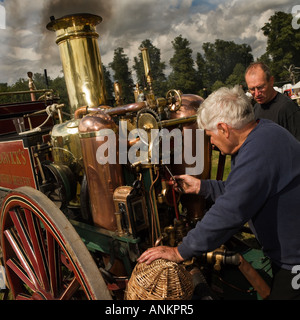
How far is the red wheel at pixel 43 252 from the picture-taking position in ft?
4.69

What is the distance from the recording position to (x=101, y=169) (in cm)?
185

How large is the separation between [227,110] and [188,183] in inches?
26.9

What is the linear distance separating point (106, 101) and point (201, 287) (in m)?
2.26

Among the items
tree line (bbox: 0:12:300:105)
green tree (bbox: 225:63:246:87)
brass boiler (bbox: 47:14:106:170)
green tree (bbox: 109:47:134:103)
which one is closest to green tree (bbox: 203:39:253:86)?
A: green tree (bbox: 225:63:246:87)

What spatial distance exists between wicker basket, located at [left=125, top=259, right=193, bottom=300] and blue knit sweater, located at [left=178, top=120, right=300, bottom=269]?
0.39 ft

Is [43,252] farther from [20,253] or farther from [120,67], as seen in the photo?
[120,67]

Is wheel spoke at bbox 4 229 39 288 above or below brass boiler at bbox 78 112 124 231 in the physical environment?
below

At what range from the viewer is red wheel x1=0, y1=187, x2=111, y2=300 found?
1.43 meters

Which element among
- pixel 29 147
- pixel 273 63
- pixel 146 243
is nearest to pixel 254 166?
pixel 146 243

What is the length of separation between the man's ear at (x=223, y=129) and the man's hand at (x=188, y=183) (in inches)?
22.0

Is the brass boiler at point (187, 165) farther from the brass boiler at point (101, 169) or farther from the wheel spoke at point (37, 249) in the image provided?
the wheel spoke at point (37, 249)

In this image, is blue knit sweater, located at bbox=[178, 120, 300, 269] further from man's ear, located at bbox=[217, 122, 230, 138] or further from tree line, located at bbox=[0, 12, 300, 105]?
tree line, located at bbox=[0, 12, 300, 105]

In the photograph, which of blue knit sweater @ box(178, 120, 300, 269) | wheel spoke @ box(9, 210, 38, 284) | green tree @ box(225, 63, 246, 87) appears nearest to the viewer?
blue knit sweater @ box(178, 120, 300, 269)
